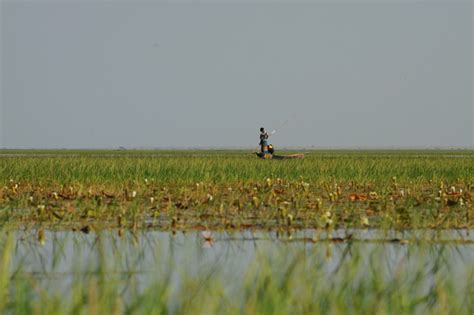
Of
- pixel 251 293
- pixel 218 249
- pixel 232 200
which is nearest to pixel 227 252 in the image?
pixel 218 249

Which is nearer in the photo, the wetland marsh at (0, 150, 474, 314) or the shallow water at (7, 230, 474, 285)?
the wetland marsh at (0, 150, 474, 314)

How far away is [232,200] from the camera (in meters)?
13.2

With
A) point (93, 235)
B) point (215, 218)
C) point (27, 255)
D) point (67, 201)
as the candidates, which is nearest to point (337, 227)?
point (215, 218)

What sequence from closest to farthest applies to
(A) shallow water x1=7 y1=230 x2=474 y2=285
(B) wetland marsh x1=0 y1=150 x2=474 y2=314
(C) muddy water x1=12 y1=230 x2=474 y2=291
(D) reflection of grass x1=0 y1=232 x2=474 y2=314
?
(D) reflection of grass x1=0 y1=232 x2=474 y2=314 → (B) wetland marsh x1=0 y1=150 x2=474 y2=314 → (C) muddy water x1=12 y1=230 x2=474 y2=291 → (A) shallow water x1=7 y1=230 x2=474 y2=285

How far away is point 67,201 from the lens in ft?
45.3

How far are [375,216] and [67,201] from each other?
4976mm

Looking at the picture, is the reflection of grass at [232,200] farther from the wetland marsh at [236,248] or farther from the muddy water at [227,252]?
the muddy water at [227,252]

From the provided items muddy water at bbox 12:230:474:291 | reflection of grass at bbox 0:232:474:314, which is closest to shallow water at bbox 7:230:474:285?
muddy water at bbox 12:230:474:291

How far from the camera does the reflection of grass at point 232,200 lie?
35.7ft

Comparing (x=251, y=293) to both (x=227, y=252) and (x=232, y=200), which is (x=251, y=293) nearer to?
(x=227, y=252)

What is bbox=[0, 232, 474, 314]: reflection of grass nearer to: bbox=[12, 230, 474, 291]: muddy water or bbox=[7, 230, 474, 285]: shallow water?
bbox=[12, 230, 474, 291]: muddy water

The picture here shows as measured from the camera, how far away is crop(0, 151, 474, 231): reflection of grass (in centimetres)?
1087

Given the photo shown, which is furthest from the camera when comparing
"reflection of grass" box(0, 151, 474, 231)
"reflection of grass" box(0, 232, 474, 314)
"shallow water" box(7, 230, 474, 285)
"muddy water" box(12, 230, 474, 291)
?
"reflection of grass" box(0, 151, 474, 231)

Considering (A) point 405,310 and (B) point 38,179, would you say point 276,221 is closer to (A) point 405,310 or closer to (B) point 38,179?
(A) point 405,310
